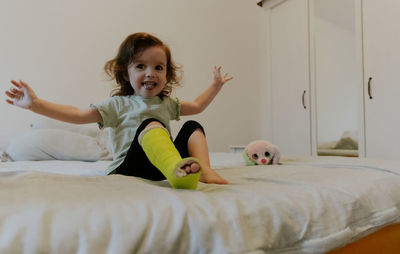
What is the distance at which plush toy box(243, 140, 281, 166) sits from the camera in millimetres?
1223

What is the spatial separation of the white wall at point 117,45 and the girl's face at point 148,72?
4.60ft

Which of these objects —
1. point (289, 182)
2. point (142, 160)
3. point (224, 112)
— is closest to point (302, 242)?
point (289, 182)

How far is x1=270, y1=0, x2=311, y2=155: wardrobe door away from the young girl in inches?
67.7

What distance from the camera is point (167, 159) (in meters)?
0.65

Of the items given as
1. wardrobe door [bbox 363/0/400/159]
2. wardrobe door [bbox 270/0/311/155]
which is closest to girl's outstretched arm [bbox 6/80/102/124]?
wardrobe door [bbox 363/0/400/159]

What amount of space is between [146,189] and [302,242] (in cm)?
29

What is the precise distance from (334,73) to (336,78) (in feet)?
0.15

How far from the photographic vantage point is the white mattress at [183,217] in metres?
0.37

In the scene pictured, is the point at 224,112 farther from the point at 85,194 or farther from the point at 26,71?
the point at 85,194

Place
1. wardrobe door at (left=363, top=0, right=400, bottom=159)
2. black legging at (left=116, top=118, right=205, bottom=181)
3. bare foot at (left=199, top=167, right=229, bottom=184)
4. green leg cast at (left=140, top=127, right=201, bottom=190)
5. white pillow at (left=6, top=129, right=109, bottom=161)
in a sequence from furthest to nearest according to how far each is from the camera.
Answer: wardrobe door at (left=363, top=0, right=400, bottom=159) → white pillow at (left=6, top=129, right=109, bottom=161) → black legging at (left=116, top=118, right=205, bottom=181) → bare foot at (left=199, top=167, right=229, bottom=184) → green leg cast at (left=140, top=127, right=201, bottom=190)

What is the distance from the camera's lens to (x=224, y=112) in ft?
9.93

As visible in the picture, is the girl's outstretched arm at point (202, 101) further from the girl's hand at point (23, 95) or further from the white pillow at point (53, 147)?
the white pillow at point (53, 147)

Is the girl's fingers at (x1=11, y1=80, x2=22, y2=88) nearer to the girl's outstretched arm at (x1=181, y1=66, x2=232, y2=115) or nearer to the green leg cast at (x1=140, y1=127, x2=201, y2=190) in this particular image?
the green leg cast at (x1=140, y1=127, x2=201, y2=190)

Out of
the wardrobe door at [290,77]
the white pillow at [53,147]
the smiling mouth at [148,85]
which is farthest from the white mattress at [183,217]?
the wardrobe door at [290,77]
